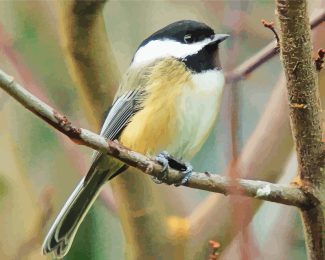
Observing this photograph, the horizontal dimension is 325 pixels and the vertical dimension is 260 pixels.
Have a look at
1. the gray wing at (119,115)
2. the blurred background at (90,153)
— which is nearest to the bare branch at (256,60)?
the blurred background at (90,153)

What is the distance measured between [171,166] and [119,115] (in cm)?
11

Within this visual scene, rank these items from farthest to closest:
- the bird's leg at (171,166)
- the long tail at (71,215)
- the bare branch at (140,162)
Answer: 1. the long tail at (71,215)
2. the bird's leg at (171,166)
3. the bare branch at (140,162)

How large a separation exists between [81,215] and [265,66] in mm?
339

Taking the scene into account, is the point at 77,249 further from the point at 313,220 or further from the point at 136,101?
the point at 313,220

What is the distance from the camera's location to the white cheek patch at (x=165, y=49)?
2.76 feet

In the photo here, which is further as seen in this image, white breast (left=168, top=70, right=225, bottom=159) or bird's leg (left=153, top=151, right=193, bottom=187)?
white breast (left=168, top=70, right=225, bottom=159)

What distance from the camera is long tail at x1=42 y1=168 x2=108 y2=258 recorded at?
32.6 inches

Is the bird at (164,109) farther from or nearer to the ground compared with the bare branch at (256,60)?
nearer to the ground

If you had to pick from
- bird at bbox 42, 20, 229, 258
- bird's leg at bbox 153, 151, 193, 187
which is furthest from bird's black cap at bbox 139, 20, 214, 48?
bird's leg at bbox 153, 151, 193, 187

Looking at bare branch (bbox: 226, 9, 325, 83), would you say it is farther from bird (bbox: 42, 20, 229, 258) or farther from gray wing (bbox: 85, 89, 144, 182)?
gray wing (bbox: 85, 89, 144, 182)

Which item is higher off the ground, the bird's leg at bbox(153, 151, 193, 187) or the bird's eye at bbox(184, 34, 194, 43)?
the bird's eye at bbox(184, 34, 194, 43)

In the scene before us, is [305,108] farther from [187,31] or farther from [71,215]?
[71,215]

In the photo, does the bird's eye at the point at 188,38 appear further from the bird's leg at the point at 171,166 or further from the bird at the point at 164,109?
the bird's leg at the point at 171,166

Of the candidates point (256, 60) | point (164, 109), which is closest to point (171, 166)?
point (164, 109)
